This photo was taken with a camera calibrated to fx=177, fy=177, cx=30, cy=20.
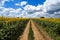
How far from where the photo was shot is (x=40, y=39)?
2286 centimetres

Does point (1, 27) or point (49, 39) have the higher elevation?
point (1, 27)

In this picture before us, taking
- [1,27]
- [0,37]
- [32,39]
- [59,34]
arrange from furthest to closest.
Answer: [59,34], [32,39], [1,27], [0,37]

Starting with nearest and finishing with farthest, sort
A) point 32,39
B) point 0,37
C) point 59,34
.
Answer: point 0,37 → point 32,39 → point 59,34

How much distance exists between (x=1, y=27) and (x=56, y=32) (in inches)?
416

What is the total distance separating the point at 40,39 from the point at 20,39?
2.70 metres

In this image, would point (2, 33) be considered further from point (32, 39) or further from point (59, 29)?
point (59, 29)

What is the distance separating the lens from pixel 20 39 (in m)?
23.5

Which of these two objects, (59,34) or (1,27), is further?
(59,34)

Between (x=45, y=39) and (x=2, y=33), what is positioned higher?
(x=2, y=33)

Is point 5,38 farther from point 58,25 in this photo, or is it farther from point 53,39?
point 58,25

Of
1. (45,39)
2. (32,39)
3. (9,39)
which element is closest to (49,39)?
(45,39)

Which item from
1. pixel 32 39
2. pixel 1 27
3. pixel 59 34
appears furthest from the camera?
pixel 59 34

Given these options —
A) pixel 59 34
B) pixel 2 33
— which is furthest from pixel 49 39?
pixel 2 33

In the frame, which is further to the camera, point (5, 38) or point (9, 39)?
point (9, 39)
